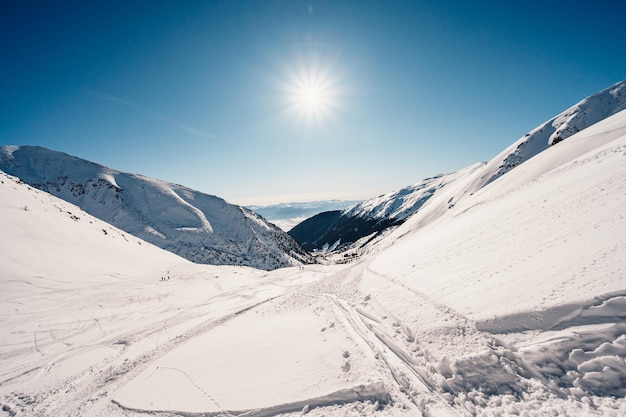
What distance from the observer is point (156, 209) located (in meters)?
56.6

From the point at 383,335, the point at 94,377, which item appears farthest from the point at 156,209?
the point at 383,335

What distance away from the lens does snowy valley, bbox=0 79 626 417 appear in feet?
15.4

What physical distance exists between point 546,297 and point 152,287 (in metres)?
19.3

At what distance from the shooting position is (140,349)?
8.48m

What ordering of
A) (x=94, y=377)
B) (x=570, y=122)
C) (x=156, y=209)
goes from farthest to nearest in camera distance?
1. (x=570, y=122)
2. (x=156, y=209)
3. (x=94, y=377)

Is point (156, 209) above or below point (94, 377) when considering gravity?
above

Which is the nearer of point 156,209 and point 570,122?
point 156,209

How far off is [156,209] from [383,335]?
6161 cm

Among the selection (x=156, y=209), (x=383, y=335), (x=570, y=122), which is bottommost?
(x=383, y=335)

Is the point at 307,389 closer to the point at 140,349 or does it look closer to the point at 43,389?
the point at 140,349

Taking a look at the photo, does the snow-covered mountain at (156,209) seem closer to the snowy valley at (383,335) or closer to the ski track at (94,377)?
the snowy valley at (383,335)

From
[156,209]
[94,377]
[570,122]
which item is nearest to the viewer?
[94,377]

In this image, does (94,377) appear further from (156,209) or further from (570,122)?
(570,122)

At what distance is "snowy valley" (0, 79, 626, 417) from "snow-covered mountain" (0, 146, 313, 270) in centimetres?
3496
